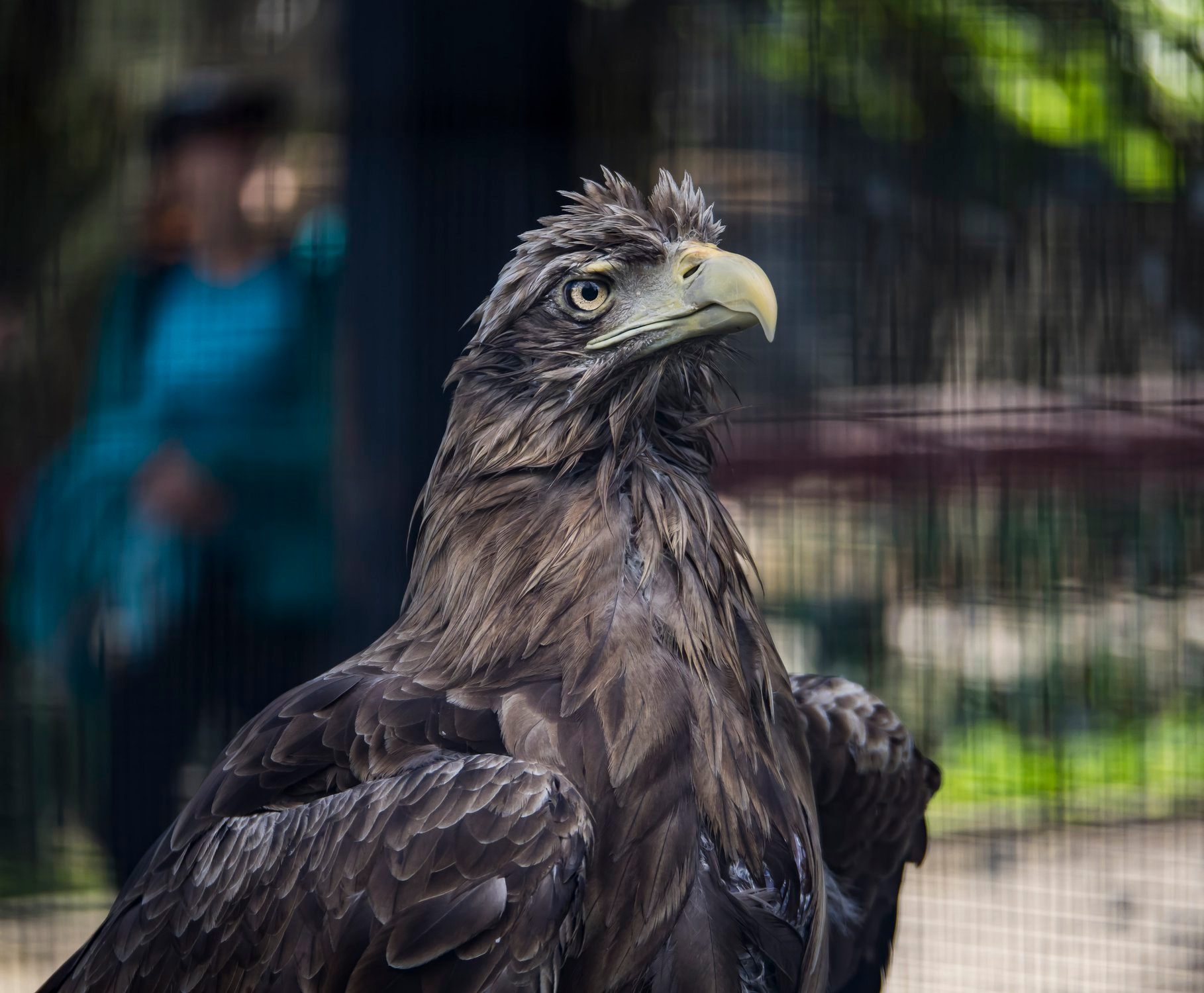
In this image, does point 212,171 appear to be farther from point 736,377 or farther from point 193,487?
point 736,377

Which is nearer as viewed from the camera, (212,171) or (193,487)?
(193,487)

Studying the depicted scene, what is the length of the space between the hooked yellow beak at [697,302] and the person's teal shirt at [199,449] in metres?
1.32

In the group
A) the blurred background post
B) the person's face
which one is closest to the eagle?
the blurred background post

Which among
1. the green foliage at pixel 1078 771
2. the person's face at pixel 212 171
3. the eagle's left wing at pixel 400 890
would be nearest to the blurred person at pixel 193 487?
the person's face at pixel 212 171

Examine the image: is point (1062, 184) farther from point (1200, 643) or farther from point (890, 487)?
point (1200, 643)

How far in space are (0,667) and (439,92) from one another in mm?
2077

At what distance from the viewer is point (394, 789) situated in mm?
1499

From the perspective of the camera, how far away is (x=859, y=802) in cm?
212

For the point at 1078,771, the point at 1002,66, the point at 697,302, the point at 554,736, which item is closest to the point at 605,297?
the point at 697,302

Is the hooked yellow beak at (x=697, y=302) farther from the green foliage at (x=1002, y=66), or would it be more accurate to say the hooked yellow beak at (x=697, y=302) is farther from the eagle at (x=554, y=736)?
the green foliage at (x=1002, y=66)

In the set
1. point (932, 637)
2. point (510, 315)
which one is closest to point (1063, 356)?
point (932, 637)

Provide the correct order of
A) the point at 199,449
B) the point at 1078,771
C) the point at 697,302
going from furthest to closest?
the point at 1078,771 < the point at 199,449 < the point at 697,302

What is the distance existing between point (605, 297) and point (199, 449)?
1.46 meters

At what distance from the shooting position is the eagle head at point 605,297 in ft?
5.57
